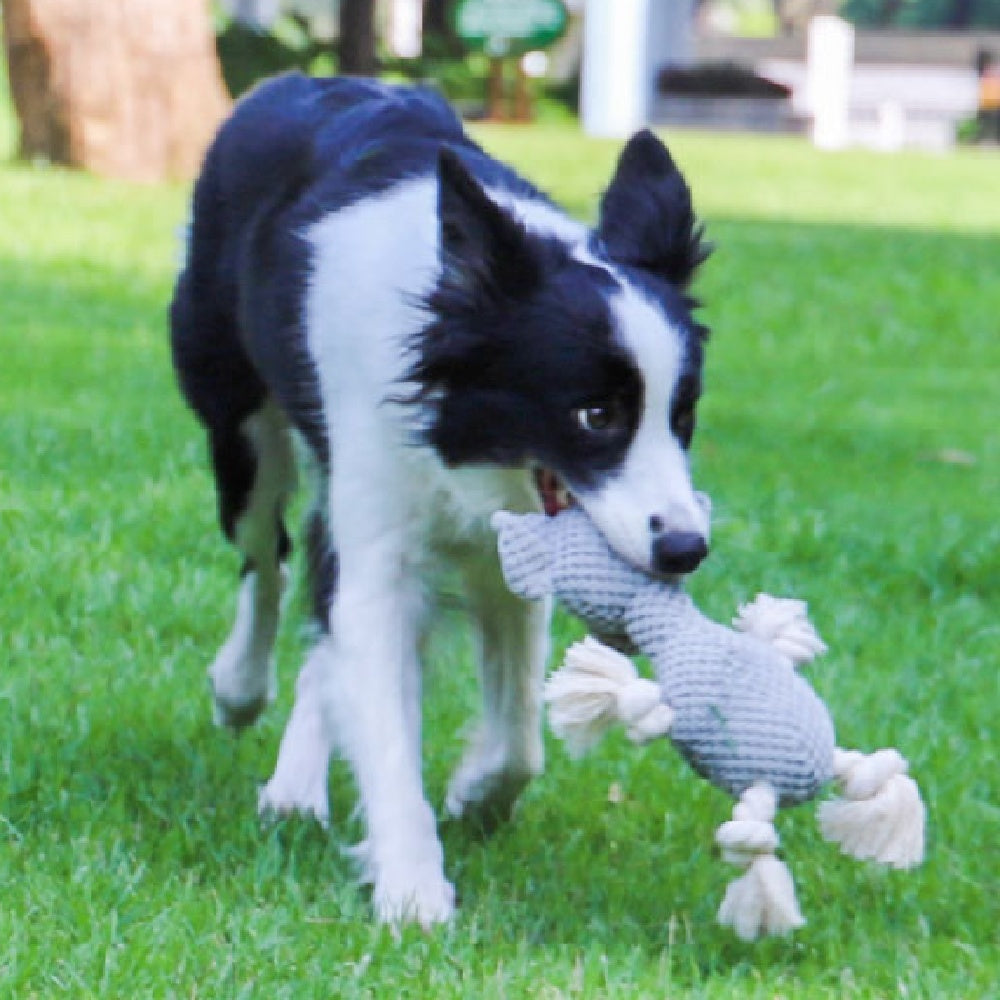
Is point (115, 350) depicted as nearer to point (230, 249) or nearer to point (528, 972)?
point (230, 249)

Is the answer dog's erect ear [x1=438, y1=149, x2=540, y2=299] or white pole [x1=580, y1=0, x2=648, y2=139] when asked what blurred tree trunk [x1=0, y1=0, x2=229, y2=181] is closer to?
dog's erect ear [x1=438, y1=149, x2=540, y2=299]

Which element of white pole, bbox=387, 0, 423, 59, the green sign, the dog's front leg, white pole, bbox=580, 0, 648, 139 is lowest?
white pole, bbox=387, 0, 423, 59

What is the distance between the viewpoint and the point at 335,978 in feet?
10.1

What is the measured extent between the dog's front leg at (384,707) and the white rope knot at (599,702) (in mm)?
501

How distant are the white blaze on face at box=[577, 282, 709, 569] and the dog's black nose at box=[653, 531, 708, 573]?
2cm

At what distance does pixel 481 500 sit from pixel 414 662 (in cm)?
39

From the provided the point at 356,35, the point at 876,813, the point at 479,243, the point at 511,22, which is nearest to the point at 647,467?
the point at 479,243

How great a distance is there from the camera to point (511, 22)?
2681 centimetres

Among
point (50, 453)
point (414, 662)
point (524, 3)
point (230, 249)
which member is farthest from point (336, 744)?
point (524, 3)

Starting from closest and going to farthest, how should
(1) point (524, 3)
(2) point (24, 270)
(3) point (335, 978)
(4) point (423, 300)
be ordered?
(3) point (335, 978)
(4) point (423, 300)
(2) point (24, 270)
(1) point (524, 3)

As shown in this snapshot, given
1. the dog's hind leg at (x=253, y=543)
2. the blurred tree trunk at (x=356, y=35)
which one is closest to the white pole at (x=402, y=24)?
the blurred tree trunk at (x=356, y=35)

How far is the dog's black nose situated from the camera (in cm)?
318

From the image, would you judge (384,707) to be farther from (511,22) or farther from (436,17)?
(436,17)

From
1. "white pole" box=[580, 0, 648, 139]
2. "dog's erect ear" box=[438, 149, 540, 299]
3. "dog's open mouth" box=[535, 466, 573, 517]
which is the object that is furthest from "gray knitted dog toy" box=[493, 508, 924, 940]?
"white pole" box=[580, 0, 648, 139]
